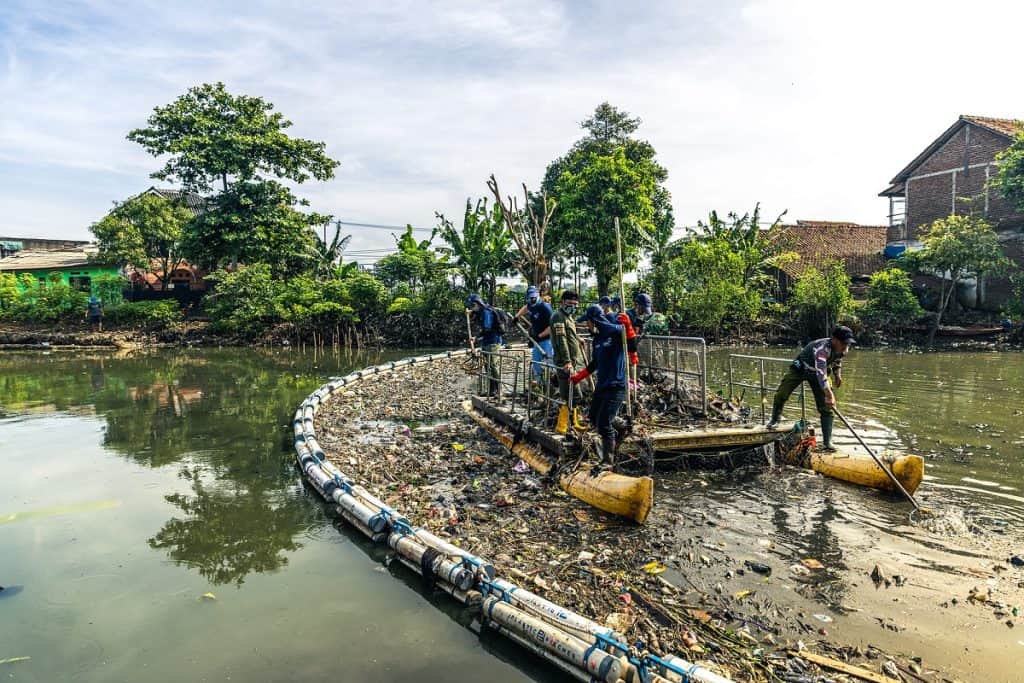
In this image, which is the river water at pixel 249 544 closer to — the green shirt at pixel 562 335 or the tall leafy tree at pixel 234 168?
the green shirt at pixel 562 335

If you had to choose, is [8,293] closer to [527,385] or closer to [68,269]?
[68,269]

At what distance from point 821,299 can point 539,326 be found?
2206 cm

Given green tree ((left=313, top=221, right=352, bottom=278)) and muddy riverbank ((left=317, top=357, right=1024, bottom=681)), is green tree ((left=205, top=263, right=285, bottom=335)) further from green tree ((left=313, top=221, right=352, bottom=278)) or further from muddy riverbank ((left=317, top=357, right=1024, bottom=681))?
muddy riverbank ((left=317, top=357, right=1024, bottom=681))

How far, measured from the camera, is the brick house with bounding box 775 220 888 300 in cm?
3212

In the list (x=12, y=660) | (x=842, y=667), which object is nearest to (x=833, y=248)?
(x=842, y=667)

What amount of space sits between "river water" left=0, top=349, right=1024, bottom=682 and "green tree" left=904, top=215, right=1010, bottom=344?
1469cm

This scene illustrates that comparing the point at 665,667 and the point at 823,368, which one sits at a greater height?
the point at 823,368

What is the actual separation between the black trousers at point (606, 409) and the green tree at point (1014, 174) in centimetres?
2602

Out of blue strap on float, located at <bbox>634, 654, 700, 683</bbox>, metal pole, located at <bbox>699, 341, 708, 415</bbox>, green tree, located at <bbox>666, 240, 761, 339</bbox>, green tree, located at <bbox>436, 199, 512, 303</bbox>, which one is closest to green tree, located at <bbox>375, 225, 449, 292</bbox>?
green tree, located at <bbox>436, 199, 512, 303</bbox>

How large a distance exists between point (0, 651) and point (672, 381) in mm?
8658

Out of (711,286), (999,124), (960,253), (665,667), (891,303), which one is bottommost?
(665,667)

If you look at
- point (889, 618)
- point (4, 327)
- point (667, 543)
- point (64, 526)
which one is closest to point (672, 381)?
point (667, 543)

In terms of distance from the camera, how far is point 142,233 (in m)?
30.9

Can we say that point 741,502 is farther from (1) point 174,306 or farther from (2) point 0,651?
(1) point 174,306
